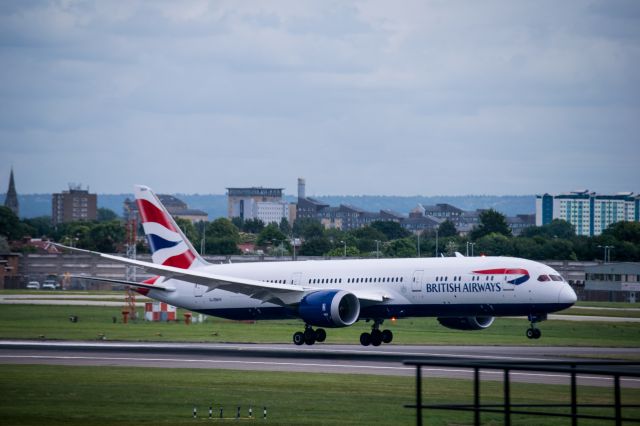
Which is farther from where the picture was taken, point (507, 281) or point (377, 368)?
point (507, 281)

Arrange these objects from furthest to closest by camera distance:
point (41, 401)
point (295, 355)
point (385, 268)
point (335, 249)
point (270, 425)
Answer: point (335, 249)
point (385, 268)
point (295, 355)
point (41, 401)
point (270, 425)

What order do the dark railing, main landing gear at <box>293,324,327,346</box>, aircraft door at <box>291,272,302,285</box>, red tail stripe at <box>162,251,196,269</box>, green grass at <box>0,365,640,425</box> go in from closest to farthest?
the dark railing
green grass at <box>0,365,640,425</box>
main landing gear at <box>293,324,327,346</box>
aircraft door at <box>291,272,302,285</box>
red tail stripe at <box>162,251,196,269</box>

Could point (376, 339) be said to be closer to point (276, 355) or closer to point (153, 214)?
point (276, 355)

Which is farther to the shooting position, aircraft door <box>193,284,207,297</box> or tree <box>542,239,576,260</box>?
tree <box>542,239,576,260</box>

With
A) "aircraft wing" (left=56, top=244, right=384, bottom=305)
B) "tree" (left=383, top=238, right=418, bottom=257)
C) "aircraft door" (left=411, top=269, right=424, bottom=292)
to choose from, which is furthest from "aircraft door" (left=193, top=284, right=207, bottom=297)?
"tree" (left=383, top=238, right=418, bottom=257)

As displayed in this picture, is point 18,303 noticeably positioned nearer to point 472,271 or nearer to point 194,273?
point 194,273

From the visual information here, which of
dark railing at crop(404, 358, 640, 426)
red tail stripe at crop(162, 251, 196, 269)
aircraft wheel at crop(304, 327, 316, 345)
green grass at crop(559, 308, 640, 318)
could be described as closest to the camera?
dark railing at crop(404, 358, 640, 426)

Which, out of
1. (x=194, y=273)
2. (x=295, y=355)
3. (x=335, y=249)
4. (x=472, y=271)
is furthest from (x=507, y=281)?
(x=335, y=249)

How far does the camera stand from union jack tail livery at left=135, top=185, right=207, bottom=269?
68562 millimetres

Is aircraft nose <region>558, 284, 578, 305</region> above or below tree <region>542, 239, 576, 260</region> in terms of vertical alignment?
below

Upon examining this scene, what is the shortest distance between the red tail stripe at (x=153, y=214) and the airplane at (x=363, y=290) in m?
0.63

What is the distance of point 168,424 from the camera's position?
3183 cm

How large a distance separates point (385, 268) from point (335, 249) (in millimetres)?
132788

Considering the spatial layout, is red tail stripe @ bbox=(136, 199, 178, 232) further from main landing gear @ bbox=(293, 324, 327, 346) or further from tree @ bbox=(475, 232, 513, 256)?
tree @ bbox=(475, 232, 513, 256)
